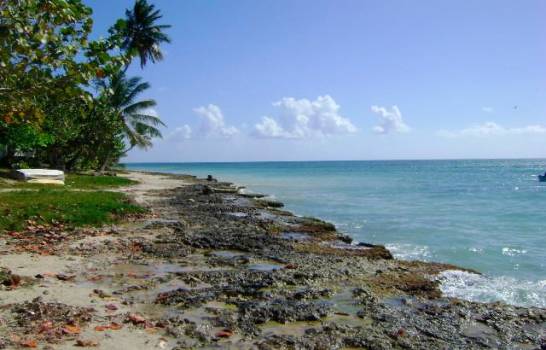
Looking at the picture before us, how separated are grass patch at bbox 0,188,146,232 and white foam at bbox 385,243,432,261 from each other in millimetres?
8416

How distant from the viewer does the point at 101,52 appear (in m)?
5.30

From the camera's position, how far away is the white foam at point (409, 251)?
14.0 meters

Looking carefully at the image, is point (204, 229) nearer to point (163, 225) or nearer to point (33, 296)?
point (163, 225)

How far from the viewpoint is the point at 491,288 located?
999 centimetres

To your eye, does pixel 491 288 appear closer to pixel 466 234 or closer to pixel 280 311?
pixel 280 311

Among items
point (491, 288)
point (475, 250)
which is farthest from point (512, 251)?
point (491, 288)

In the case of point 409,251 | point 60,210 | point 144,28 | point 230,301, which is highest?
point 144,28

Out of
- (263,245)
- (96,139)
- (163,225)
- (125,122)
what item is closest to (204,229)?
A: (163,225)

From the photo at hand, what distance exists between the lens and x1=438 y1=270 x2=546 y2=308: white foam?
9.31 meters

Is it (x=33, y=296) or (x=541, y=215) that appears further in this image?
(x=541, y=215)

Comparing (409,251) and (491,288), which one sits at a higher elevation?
(491,288)

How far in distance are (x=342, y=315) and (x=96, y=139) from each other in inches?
1330

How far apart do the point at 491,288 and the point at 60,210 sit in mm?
11274

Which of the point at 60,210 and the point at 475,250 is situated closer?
the point at 60,210
